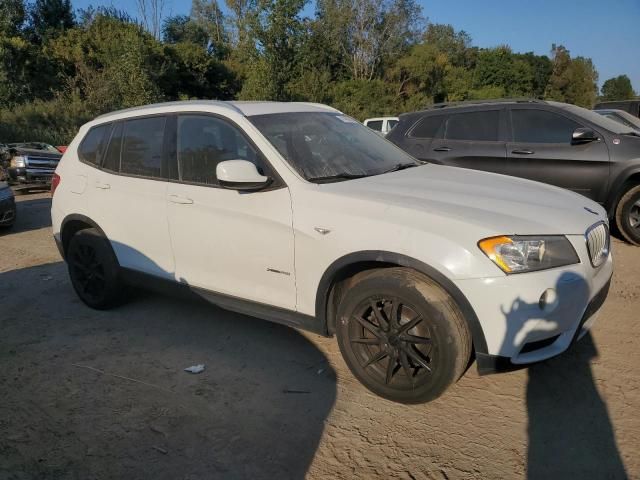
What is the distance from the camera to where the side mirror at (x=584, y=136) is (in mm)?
6309

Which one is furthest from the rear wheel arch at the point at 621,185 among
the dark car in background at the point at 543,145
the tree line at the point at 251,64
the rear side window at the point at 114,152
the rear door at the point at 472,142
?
the tree line at the point at 251,64

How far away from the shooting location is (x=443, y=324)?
2.79 meters

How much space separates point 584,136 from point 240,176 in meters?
4.81

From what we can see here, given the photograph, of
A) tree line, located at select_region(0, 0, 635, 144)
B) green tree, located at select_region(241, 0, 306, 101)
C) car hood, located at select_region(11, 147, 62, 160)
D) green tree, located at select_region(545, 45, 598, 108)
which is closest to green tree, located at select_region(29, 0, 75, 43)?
tree line, located at select_region(0, 0, 635, 144)

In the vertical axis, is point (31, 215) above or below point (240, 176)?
below

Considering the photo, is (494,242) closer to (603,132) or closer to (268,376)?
(268,376)

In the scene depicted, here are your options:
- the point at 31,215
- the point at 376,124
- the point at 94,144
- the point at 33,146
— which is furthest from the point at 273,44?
the point at 94,144

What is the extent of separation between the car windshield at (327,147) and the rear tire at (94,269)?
1935mm

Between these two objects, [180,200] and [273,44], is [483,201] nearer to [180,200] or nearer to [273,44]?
[180,200]

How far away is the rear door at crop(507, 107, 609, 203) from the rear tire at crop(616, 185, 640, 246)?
25 centimetres

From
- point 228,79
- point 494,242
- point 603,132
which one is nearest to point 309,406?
point 494,242

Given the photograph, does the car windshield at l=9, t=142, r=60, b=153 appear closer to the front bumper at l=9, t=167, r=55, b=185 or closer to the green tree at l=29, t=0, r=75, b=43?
the front bumper at l=9, t=167, r=55, b=185

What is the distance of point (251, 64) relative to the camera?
2948cm

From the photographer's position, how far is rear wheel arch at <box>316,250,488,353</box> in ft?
8.99
